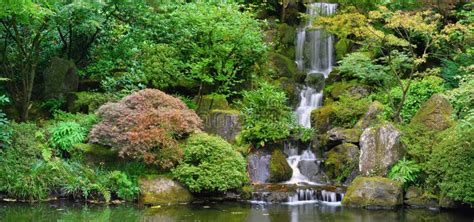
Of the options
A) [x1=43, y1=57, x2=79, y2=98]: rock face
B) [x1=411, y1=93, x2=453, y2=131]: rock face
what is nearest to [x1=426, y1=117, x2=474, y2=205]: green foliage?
[x1=411, y1=93, x2=453, y2=131]: rock face

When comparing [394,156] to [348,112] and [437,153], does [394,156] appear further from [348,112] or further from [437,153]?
[348,112]

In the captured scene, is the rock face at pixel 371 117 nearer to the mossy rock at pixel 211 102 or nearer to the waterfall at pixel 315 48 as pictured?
the mossy rock at pixel 211 102

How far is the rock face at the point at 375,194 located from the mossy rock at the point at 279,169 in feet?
8.43

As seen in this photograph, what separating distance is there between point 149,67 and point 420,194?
356 inches

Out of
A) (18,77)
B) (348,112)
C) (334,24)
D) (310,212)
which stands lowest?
(310,212)

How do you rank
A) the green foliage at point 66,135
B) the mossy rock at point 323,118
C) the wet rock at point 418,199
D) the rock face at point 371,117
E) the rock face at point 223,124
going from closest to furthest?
the wet rock at point 418,199 → the green foliage at point 66,135 → the rock face at point 371,117 → the rock face at point 223,124 → the mossy rock at point 323,118

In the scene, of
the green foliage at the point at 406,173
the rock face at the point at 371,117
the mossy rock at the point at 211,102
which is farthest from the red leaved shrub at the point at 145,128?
the green foliage at the point at 406,173

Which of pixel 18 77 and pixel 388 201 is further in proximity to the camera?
pixel 18 77

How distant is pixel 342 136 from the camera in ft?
50.3

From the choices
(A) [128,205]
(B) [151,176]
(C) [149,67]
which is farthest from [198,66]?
(A) [128,205]

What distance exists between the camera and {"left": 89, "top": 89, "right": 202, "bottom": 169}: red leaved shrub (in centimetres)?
1294

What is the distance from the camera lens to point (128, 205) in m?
12.4

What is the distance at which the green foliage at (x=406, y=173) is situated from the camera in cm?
1279

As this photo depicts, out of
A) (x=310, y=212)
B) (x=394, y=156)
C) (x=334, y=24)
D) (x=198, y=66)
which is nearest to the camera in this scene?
(x=310, y=212)
